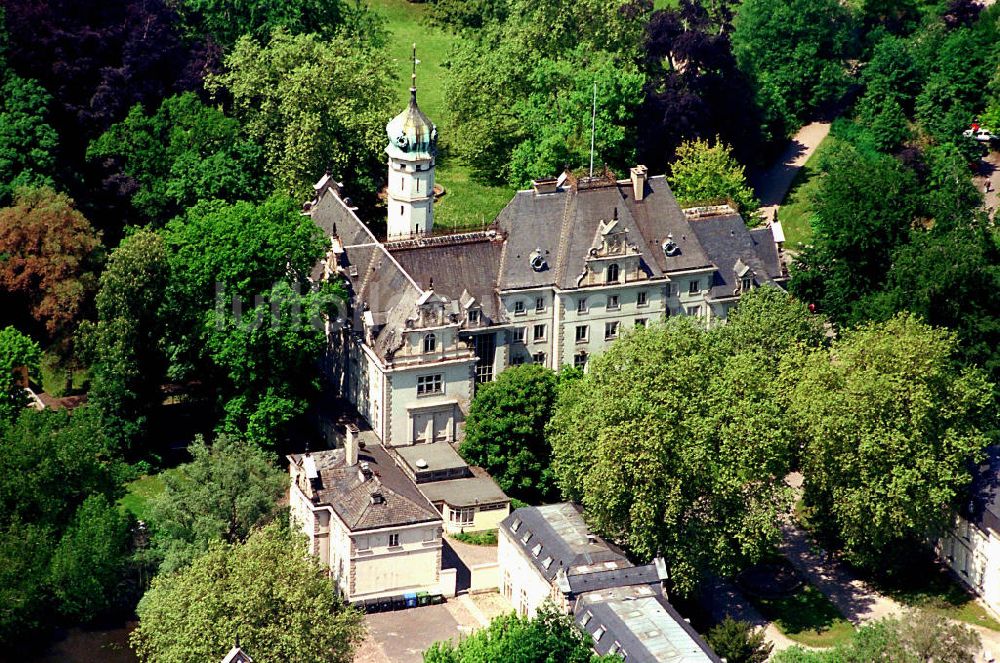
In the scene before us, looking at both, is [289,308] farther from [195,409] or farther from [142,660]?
[142,660]

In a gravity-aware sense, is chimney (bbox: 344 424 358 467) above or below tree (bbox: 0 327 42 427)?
below

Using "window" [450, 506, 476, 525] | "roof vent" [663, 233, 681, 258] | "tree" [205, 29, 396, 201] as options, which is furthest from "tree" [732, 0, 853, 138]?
"window" [450, 506, 476, 525]

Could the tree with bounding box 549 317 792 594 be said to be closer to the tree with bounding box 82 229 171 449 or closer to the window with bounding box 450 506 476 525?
the window with bounding box 450 506 476 525

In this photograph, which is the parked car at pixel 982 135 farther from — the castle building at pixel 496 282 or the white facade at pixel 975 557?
the white facade at pixel 975 557

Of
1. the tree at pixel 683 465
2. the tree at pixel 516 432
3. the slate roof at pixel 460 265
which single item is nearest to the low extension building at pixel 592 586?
the tree at pixel 683 465

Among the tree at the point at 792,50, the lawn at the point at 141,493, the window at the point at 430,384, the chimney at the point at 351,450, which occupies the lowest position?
the lawn at the point at 141,493

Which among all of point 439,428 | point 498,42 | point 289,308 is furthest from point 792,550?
point 498,42
